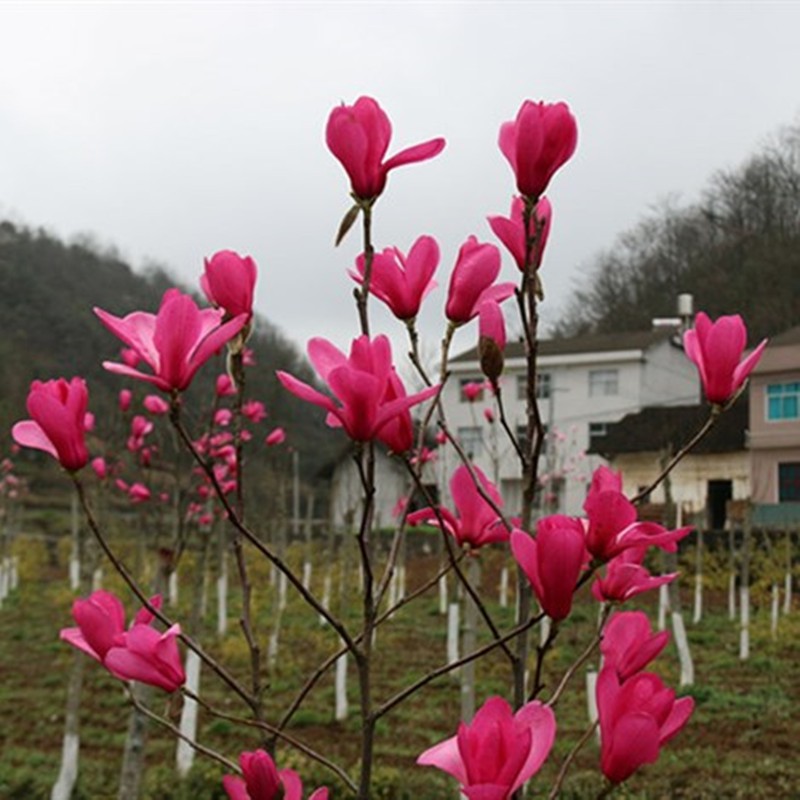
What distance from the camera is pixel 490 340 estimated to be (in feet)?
4.11

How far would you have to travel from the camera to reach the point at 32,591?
66.2ft

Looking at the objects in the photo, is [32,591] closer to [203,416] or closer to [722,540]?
[722,540]

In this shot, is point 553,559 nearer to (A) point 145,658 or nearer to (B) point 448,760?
(B) point 448,760

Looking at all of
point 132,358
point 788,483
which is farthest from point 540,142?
point 788,483

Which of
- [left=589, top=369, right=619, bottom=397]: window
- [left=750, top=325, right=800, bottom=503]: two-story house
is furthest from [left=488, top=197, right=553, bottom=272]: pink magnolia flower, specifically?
[left=589, top=369, right=619, bottom=397]: window

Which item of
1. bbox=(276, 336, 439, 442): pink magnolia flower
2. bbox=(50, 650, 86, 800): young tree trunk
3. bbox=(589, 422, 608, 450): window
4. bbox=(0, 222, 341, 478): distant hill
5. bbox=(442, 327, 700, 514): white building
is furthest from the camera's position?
bbox=(0, 222, 341, 478): distant hill

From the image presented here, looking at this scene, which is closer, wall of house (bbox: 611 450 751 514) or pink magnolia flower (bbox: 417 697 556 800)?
pink magnolia flower (bbox: 417 697 556 800)

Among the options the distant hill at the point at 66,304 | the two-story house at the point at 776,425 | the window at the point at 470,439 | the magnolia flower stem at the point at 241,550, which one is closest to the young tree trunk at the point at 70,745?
the magnolia flower stem at the point at 241,550

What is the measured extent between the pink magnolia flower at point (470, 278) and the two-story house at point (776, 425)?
79.0 ft

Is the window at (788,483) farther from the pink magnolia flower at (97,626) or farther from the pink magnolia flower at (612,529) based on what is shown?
the pink magnolia flower at (97,626)

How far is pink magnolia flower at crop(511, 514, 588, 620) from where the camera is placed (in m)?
1.00

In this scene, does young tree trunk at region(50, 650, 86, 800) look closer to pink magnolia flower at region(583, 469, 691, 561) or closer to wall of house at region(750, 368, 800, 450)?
pink magnolia flower at region(583, 469, 691, 561)

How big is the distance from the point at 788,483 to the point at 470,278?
25.3 meters

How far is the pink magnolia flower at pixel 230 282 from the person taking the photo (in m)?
1.20
